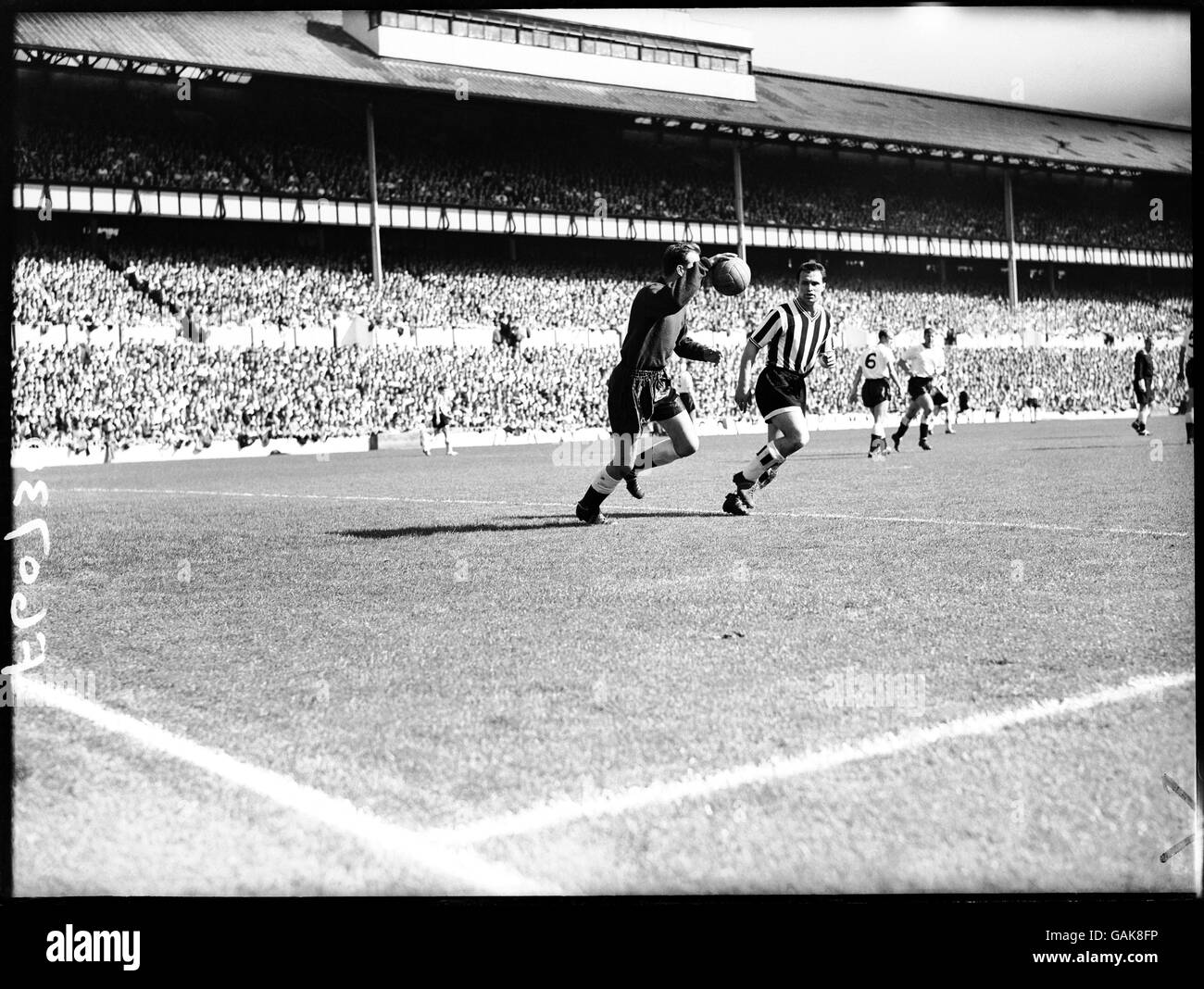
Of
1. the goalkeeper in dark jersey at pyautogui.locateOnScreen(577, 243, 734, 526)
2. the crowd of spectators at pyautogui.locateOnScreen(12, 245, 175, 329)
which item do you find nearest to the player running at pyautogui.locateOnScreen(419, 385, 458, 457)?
the crowd of spectators at pyautogui.locateOnScreen(12, 245, 175, 329)

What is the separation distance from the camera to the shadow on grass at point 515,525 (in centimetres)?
802

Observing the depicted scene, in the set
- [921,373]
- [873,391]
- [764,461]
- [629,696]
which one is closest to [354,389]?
[873,391]

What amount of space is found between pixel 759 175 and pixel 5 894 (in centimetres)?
2356

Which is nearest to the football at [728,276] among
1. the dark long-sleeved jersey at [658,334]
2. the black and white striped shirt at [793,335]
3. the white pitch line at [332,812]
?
the dark long-sleeved jersey at [658,334]

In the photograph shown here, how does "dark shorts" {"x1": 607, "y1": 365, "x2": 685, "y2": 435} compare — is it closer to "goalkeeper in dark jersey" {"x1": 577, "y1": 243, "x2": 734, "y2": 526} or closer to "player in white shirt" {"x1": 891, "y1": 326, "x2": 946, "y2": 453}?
"goalkeeper in dark jersey" {"x1": 577, "y1": 243, "x2": 734, "y2": 526}

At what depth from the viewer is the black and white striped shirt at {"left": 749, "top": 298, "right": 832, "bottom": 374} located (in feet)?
30.3

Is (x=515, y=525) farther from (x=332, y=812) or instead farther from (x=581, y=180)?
(x=581, y=180)

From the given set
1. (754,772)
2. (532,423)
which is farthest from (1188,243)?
(532,423)

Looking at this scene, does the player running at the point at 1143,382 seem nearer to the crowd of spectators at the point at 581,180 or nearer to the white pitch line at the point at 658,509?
the crowd of spectators at the point at 581,180

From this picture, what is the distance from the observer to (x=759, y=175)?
24.3 metres

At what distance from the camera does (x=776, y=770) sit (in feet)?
9.22

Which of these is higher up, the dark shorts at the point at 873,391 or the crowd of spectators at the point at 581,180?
the crowd of spectators at the point at 581,180

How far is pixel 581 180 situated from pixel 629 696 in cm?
3047

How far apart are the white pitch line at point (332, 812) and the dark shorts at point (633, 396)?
4.53 metres
